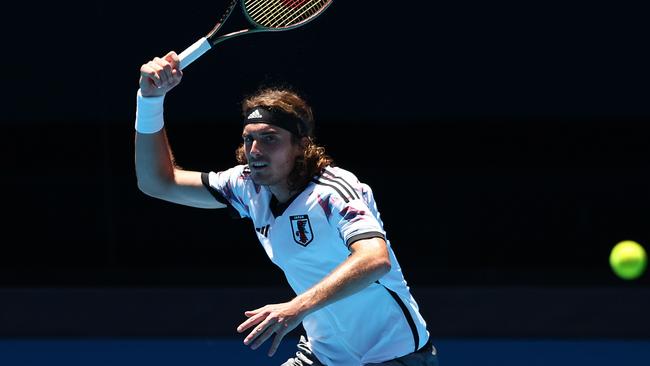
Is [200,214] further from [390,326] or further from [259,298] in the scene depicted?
[390,326]

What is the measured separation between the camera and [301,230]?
3068 mm

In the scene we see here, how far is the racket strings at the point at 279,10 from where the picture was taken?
3656 millimetres

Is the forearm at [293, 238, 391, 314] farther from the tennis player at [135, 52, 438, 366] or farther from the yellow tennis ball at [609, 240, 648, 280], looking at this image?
the yellow tennis ball at [609, 240, 648, 280]

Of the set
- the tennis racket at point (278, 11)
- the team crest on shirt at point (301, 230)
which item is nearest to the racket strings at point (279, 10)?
the tennis racket at point (278, 11)

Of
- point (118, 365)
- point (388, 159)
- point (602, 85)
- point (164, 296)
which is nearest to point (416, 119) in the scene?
point (388, 159)

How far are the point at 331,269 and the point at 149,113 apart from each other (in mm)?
677

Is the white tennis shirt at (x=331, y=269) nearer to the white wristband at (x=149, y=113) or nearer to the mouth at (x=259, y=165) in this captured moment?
the mouth at (x=259, y=165)

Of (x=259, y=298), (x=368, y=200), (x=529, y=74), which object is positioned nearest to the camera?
(x=368, y=200)

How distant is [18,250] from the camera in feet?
23.4

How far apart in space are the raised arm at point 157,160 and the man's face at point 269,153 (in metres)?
0.25

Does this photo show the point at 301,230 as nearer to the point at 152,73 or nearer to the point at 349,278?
the point at 349,278

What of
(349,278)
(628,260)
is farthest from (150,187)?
(628,260)

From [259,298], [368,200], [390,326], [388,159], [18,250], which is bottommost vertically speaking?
[390,326]

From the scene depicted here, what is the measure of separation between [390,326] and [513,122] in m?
4.01
